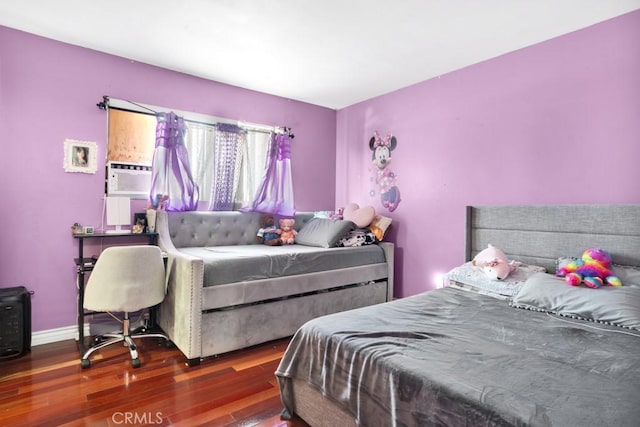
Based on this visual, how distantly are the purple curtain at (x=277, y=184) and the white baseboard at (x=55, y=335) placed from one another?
187 cm

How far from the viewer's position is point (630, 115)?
2311 millimetres

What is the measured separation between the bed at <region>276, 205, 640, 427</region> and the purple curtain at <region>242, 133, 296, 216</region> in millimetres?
2095

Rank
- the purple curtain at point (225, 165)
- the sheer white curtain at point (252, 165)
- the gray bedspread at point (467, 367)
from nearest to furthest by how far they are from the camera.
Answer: the gray bedspread at point (467, 367), the purple curtain at point (225, 165), the sheer white curtain at point (252, 165)

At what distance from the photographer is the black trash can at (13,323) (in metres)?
2.42

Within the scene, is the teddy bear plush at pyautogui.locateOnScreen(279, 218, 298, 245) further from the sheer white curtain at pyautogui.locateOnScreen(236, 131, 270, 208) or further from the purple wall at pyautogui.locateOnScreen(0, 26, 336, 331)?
the purple wall at pyautogui.locateOnScreen(0, 26, 336, 331)

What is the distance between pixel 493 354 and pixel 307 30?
2423 millimetres

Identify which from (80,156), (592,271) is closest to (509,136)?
(592,271)

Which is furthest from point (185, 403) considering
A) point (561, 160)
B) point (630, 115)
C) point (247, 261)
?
point (630, 115)

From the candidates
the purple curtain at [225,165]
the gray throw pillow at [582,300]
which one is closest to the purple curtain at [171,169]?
the purple curtain at [225,165]

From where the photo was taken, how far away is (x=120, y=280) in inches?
94.0

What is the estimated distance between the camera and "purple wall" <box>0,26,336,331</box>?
2645mm

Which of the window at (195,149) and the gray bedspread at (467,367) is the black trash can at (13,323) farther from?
the gray bedspread at (467,367)

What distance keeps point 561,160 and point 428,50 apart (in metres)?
1.38

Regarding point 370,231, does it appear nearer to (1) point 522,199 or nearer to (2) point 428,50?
(1) point 522,199
